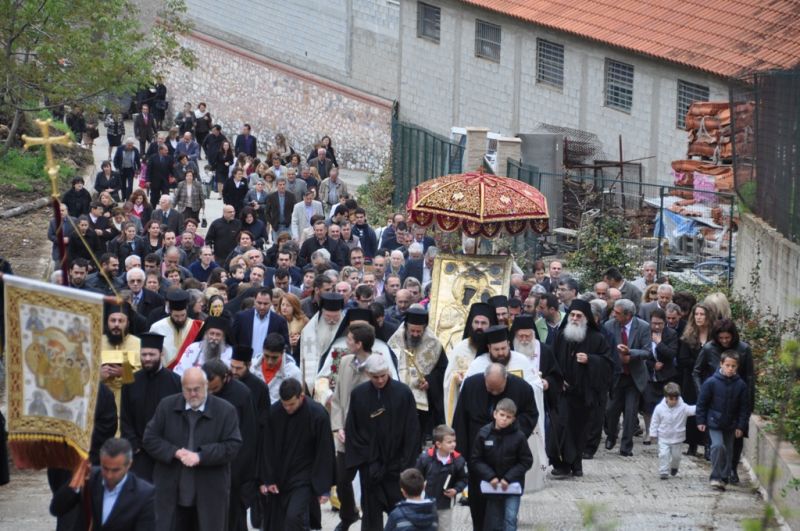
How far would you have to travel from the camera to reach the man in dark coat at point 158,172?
2798 cm

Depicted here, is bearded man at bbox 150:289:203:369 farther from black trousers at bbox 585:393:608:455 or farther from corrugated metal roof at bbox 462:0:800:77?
corrugated metal roof at bbox 462:0:800:77

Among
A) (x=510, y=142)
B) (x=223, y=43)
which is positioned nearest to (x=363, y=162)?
(x=223, y=43)

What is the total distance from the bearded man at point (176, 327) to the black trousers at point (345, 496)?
2.09 m

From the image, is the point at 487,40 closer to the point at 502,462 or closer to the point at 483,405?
the point at 483,405

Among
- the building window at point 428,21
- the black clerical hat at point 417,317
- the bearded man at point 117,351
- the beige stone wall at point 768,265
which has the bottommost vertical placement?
the bearded man at point 117,351

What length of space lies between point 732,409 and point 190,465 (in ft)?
18.5

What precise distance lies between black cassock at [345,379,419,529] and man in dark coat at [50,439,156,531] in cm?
287

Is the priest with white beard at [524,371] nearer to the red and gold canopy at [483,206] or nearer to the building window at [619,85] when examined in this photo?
the red and gold canopy at [483,206]

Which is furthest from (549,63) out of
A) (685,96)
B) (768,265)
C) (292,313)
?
(292,313)

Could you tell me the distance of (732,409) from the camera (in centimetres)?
1494

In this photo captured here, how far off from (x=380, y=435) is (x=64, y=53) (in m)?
15.5

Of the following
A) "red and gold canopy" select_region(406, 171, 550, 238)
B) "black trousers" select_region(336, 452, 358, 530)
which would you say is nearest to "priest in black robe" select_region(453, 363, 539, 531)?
"black trousers" select_region(336, 452, 358, 530)

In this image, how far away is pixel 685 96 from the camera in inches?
1174

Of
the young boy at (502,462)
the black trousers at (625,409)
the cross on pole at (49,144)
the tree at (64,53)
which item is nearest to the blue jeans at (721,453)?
the black trousers at (625,409)
